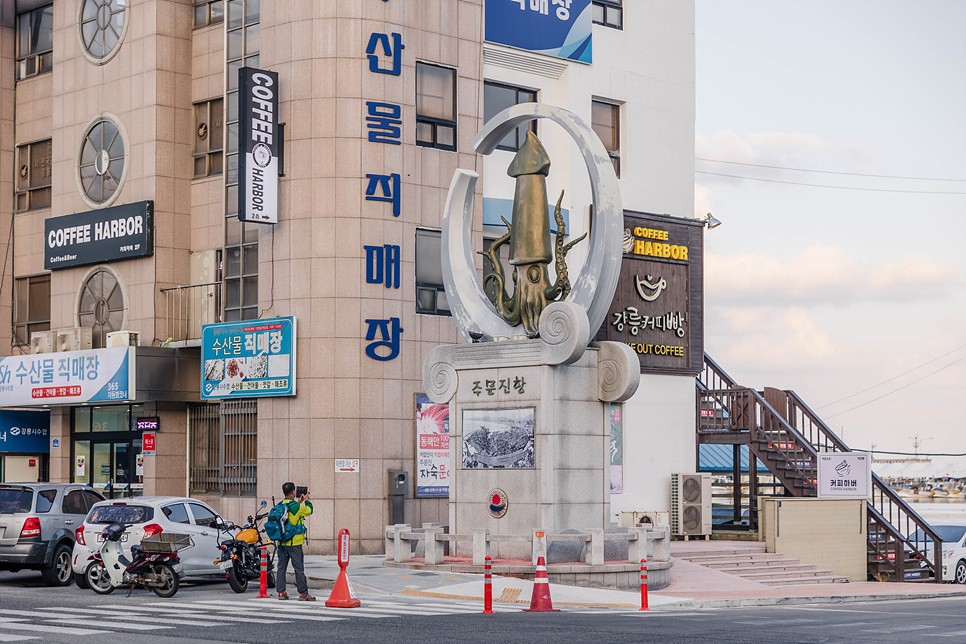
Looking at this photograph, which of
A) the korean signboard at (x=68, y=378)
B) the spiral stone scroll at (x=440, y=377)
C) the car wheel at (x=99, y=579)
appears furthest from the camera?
the korean signboard at (x=68, y=378)

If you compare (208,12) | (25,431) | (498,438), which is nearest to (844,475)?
(498,438)

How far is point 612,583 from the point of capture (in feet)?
76.0

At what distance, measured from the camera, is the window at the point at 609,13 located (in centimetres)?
3719

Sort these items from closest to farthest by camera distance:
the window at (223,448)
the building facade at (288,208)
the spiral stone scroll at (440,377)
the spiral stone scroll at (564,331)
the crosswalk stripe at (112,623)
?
1. the crosswalk stripe at (112,623)
2. the spiral stone scroll at (564,331)
3. the spiral stone scroll at (440,377)
4. the building facade at (288,208)
5. the window at (223,448)

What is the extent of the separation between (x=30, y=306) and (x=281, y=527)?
22284 mm

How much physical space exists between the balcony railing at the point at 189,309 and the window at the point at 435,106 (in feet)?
22.9

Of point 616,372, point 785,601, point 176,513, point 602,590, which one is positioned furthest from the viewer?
point 616,372

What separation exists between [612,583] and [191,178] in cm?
1831

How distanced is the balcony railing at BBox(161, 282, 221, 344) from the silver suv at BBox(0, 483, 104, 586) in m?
10.2

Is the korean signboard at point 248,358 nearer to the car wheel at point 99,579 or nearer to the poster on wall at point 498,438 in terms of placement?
the poster on wall at point 498,438

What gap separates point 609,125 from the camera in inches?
1473

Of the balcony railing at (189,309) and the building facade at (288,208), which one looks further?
the balcony railing at (189,309)

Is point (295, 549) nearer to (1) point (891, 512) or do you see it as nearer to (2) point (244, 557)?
(2) point (244, 557)

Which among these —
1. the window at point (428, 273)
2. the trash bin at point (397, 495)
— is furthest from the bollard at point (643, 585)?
the window at point (428, 273)
